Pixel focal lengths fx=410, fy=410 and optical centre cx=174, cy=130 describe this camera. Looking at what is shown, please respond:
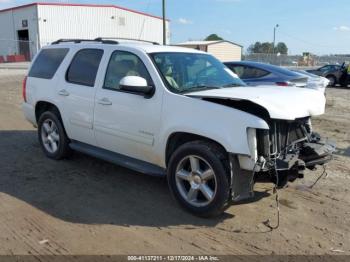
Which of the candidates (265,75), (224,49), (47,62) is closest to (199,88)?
(47,62)

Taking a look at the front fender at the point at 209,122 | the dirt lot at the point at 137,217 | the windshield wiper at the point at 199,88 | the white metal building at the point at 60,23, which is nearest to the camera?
the dirt lot at the point at 137,217

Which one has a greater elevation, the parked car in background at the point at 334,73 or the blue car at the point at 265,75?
the blue car at the point at 265,75

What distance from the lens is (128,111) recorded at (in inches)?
205

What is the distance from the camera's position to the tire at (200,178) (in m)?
4.36

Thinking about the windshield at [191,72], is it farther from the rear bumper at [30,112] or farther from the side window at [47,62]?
the rear bumper at [30,112]

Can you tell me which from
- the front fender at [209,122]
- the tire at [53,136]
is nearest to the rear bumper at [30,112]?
the tire at [53,136]

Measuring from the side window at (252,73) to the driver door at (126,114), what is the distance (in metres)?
5.68

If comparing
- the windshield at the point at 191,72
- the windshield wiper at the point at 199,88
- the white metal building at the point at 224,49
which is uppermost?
the white metal building at the point at 224,49

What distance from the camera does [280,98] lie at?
4.56 meters

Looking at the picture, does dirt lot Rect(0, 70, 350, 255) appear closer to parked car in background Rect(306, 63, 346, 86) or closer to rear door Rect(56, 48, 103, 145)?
rear door Rect(56, 48, 103, 145)

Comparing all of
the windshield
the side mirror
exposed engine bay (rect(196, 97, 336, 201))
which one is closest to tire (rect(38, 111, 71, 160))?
the side mirror

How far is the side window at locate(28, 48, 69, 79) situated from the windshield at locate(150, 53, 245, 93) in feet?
6.69

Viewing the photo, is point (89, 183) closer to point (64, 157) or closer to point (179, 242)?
point (64, 157)

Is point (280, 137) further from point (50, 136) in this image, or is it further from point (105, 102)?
point (50, 136)
